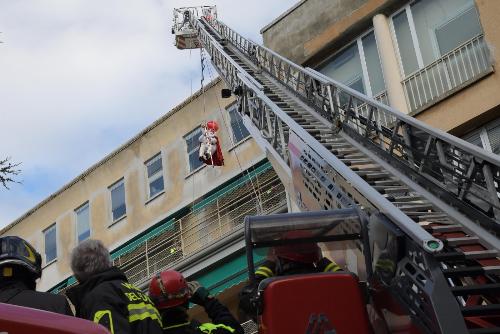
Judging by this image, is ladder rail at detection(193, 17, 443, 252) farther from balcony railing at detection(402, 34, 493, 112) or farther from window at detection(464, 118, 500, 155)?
window at detection(464, 118, 500, 155)

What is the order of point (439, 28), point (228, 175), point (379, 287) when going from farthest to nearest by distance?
point (228, 175) < point (439, 28) < point (379, 287)

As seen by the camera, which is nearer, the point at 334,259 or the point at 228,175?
the point at 334,259

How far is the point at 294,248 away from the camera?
4660mm

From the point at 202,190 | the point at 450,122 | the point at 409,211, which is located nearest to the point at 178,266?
the point at 202,190

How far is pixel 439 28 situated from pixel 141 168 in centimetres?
1000

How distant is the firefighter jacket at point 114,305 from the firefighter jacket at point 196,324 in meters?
0.42

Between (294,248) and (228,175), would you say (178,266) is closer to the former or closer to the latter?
(228,175)

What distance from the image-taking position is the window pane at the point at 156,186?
60.7ft

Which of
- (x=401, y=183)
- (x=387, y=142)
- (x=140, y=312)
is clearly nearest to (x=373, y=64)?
(x=387, y=142)

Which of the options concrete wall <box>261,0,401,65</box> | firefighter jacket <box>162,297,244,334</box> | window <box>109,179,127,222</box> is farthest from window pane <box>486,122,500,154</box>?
window <box>109,179,127,222</box>

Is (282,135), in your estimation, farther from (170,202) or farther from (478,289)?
(170,202)

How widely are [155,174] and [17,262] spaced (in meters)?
15.6

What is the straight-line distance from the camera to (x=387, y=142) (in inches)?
297

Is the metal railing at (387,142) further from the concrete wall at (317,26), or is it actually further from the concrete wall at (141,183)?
the concrete wall at (141,183)
